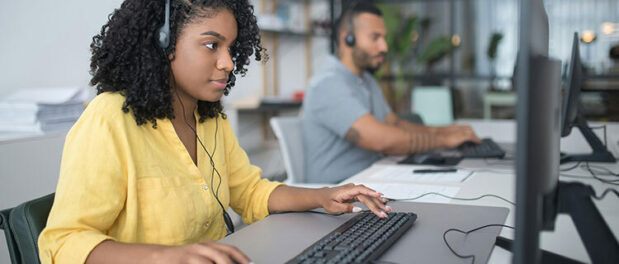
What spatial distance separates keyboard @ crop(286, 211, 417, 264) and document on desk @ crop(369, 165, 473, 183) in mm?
535

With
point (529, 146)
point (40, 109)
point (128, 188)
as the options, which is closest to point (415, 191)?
point (128, 188)

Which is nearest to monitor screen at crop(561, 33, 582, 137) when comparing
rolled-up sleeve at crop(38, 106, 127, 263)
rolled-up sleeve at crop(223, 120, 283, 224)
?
rolled-up sleeve at crop(223, 120, 283, 224)

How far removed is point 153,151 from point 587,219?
2.54 feet

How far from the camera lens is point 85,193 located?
85 cm

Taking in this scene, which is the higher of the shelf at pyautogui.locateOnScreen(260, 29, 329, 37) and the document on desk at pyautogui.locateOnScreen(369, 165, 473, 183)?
the shelf at pyautogui.locateOnScreen(260, 29, 329, 37)

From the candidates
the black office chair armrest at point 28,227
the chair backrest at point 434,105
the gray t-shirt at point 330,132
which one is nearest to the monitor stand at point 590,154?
the gray t-shirt at point 330,132

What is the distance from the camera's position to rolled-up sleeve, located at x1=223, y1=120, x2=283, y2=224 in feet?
4.23

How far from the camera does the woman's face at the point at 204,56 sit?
3.43 feet

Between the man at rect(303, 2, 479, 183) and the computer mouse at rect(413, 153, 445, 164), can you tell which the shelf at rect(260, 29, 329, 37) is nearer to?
the man at rect(303, 2, 479, 183)

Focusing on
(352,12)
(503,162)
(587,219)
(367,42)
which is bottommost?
(503,162)

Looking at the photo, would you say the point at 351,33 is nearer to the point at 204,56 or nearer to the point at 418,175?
the point at 418,175

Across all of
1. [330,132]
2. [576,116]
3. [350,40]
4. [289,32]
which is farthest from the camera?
[289,32]

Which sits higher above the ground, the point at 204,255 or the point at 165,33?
the point at 165,33

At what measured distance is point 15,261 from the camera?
0.92 m
